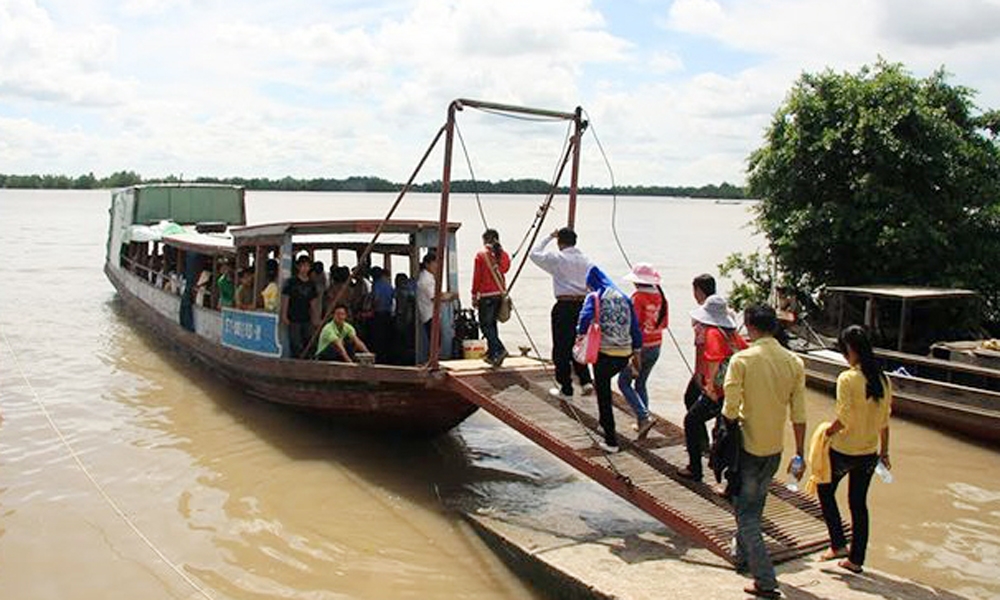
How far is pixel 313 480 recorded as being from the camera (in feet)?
28.7

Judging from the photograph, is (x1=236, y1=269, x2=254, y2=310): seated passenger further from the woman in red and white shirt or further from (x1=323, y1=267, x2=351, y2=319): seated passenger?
the woman in red and white shirt

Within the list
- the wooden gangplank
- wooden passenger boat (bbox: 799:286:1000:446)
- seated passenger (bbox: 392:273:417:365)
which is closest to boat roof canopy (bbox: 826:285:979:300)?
wooden passenger boat (bbox: 799:286:1000:446)

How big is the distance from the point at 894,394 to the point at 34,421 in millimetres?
10683

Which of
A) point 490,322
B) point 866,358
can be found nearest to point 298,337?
point 490,322

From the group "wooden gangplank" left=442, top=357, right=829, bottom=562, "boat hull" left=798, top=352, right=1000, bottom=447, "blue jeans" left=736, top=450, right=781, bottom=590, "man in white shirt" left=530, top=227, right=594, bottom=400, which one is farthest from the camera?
"boat hull" left=798, top=352, right=1000, bottom=447

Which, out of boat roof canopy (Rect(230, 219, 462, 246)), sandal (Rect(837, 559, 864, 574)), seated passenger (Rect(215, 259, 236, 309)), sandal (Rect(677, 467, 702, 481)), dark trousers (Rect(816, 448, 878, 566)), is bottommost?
sandal (Rect(837, 559, 864, 574))

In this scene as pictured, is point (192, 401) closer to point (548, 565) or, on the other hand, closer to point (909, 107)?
point (548, 565)

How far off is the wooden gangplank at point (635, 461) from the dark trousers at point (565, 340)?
0.62ft

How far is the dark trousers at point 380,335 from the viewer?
995cm

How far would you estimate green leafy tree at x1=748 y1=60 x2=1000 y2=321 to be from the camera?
14.4 meters

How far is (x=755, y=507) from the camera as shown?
5.20 meters

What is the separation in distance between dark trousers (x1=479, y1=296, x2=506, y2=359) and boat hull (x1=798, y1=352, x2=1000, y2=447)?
19.7 feet

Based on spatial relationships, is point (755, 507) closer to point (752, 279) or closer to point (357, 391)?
point (357, 391)

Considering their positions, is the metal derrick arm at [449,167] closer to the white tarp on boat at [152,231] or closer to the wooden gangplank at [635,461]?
the wooden gangplank at [635,461]
